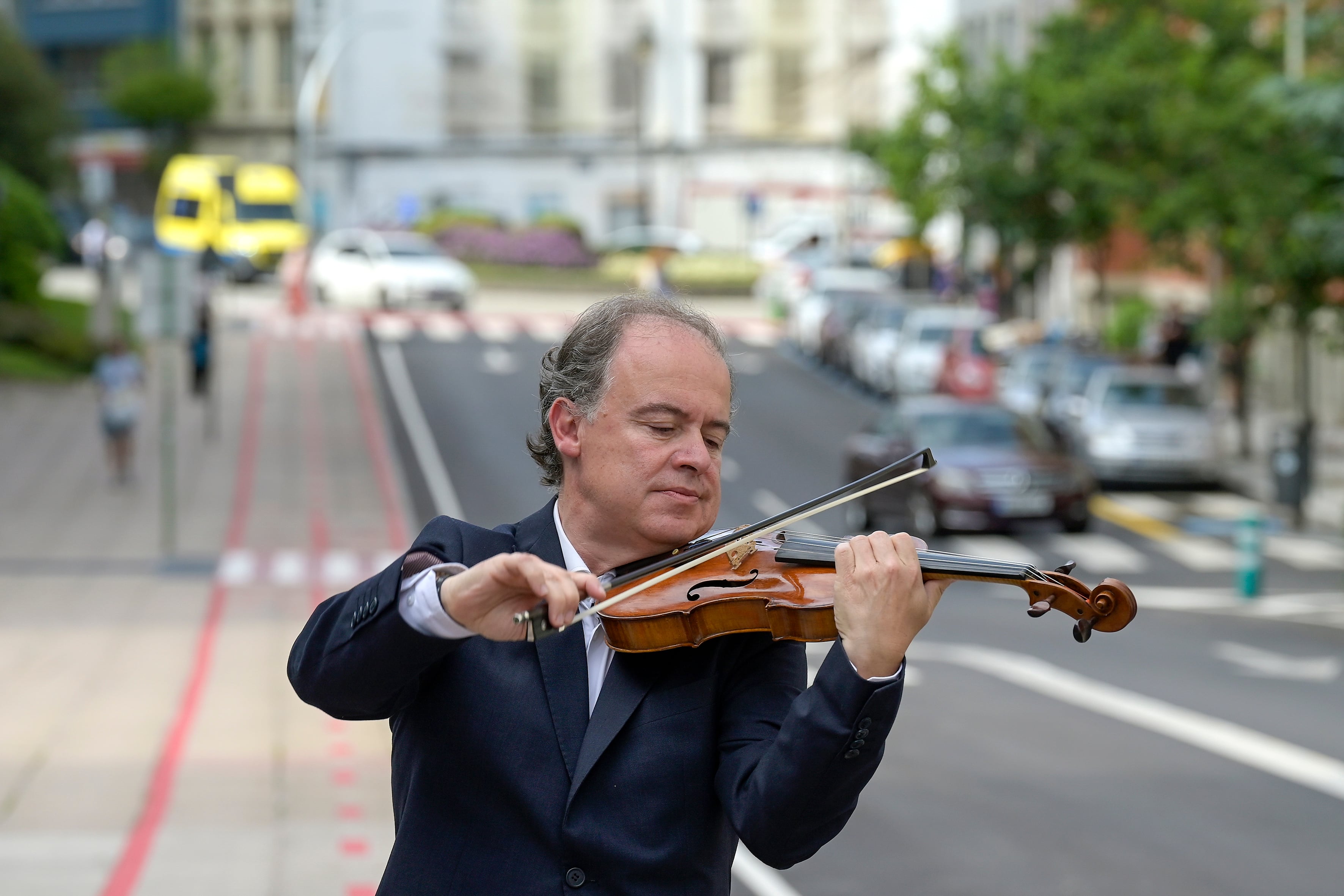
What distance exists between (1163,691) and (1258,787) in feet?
11.4

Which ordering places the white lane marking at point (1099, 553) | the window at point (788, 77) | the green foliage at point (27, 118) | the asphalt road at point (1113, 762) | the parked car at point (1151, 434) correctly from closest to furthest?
the asphalt road at point (1113, 762) < the white lane marking at point (1099, 553) < the parked car at point (1151, 434) < the green foliage at point (27, 118) < the window at point (788, 77)

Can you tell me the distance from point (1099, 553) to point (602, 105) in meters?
54.2

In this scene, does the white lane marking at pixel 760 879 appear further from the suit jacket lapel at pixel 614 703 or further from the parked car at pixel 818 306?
the parked car at pixel 818 306

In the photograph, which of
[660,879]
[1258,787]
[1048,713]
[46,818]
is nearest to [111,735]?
[46,818]

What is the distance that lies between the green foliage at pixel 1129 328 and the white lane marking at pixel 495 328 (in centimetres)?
1298

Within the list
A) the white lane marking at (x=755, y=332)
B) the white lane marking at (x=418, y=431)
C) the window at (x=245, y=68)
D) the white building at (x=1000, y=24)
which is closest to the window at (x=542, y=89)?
the window at (x=245, y=68)

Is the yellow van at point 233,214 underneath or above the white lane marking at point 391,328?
above

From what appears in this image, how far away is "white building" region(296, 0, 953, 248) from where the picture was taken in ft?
233

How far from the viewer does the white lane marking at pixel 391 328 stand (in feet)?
138

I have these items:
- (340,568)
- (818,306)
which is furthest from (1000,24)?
(340,568)

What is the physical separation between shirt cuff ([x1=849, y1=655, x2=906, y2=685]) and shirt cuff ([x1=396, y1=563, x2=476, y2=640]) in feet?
1.94

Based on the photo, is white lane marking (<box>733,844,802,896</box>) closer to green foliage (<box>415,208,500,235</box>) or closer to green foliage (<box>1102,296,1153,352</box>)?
green foliage (<box>1102,296,1153,352</box>)

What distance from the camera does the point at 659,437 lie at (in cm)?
317

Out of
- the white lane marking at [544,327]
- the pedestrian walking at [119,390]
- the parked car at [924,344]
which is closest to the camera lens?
the pedestrian walking at [119,390]
